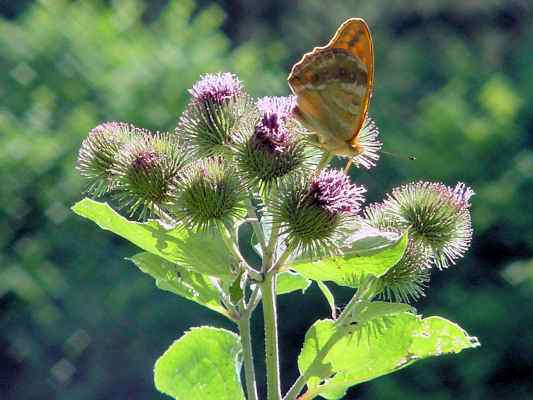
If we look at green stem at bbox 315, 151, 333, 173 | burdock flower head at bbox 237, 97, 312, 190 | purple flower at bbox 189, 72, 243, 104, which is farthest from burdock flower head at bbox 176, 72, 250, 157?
green stem at bbox 315, 151, 333, 173

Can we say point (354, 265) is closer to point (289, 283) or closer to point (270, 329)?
point (270, 329)

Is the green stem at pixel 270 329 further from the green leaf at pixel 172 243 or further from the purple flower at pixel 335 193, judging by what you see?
the purple flower at pixel 335 193

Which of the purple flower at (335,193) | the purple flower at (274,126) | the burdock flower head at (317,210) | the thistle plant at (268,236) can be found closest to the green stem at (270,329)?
the thistle plant at (268,236)

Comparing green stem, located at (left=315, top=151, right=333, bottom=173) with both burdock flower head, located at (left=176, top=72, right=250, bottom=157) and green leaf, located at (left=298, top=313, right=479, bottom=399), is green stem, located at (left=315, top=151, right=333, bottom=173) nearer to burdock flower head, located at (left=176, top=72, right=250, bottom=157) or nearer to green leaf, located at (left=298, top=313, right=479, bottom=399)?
burdock flower head, located at (left=176, top=72, right=250, bottom=157)

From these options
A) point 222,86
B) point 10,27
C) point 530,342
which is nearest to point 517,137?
point 530,342

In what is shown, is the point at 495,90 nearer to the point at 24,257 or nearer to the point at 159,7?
the point at 24,257
